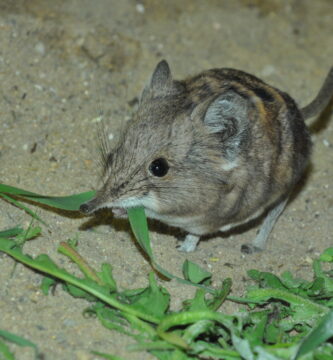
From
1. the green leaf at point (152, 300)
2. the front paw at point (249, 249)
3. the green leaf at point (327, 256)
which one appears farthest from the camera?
the front paw at point (249, 249)

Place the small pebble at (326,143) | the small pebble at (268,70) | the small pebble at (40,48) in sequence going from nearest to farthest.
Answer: the small pebble at (40,48)
the small pebble at (326,143)
the small pebble at (268,70)

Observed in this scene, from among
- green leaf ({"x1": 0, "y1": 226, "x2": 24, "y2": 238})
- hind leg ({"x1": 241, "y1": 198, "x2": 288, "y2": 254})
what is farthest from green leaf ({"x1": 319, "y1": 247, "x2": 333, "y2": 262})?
green leaf ({"x1": 0, "y1": 226, "x2": 24, "y2": 238})

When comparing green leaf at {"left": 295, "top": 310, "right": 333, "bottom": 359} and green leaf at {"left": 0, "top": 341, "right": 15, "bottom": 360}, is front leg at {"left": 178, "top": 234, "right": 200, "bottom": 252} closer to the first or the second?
green leaf at {"left": 295, "top": 310, "right": 333, "bottom": 359}

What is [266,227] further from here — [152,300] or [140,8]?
[140,8]

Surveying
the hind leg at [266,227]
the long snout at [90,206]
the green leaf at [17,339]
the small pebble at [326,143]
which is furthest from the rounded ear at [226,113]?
the small pebble at [326,143]

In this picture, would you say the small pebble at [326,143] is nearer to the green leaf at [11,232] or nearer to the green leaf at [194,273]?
the green leaf at [194,273]

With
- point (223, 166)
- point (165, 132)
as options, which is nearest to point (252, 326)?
point (223, 166)
